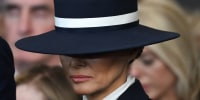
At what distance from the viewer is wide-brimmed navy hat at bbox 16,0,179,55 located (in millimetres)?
1124

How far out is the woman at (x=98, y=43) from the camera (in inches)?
44.4

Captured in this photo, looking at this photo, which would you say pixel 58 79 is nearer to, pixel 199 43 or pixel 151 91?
pixel 151 91

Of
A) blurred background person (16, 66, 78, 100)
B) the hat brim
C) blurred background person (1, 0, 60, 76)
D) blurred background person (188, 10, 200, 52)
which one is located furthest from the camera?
blurred background person (188, 10, 200, 52)

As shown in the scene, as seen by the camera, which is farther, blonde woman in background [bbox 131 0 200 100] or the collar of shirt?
blonde woman in background [bbox 131 0 200 100]

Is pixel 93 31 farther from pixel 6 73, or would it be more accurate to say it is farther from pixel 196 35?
pixel 196 35

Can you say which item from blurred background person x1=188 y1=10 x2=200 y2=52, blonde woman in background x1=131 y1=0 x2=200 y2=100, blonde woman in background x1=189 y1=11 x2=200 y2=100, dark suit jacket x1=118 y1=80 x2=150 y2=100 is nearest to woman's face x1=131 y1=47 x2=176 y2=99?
blonde woman in background x1=131 y1=0 x2=200 y2=100

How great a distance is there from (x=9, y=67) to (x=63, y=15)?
0.54ft

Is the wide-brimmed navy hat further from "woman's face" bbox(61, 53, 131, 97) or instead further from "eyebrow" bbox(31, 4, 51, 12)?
"eyebrow" bbox(31, 4, 51, 12)

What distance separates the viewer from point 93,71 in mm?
1135

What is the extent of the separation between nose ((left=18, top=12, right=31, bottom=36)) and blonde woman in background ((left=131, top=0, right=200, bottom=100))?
43cm

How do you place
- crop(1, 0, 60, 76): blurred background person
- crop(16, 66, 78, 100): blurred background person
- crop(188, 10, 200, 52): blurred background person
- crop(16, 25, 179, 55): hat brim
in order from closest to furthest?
crop(16, 25, 179, 55): hat brim < crop(16, 66, 78, 100): blurred background person < crop(1, 0, 60, 76): blurred background person < crop(188, 10, 200, 52): blurred background person

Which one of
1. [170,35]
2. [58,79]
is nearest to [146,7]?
[58,79]

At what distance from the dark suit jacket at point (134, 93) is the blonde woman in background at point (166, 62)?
0.94 metres

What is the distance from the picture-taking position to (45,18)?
7.26 ft
